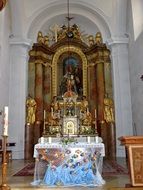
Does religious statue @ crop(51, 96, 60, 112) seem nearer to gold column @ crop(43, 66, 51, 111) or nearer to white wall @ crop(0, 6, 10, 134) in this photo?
gold column @ crop(43, 66, 51, 111)

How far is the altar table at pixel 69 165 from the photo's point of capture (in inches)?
189

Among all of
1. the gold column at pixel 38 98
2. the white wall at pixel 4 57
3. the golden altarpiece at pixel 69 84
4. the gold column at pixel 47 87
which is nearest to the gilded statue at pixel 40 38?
the golden altarpiece at pixel 69 84

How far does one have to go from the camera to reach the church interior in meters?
9.96

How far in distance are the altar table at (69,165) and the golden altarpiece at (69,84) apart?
4.47 metres

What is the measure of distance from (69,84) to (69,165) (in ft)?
18.1

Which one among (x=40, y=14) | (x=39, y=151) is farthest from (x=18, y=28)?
(x=39, y=151)

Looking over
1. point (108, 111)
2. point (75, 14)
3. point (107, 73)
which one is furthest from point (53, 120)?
point (75, 14)

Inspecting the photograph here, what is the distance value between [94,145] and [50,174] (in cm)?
112

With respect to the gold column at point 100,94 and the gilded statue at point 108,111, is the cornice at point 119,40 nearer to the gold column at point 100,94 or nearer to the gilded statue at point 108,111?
the gold column at point 100,94

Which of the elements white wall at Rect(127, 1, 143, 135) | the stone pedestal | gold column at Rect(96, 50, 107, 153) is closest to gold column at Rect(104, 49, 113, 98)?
gold column at Rect(96, 50, 107, 153)

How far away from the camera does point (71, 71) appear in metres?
12.0

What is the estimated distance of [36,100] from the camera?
1134 cm

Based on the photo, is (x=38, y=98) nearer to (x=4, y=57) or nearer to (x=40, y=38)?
(x=4, y=57)

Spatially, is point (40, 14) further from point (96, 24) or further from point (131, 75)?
point (131, 75)
